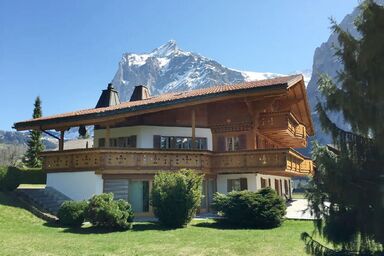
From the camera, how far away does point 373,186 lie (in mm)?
8211

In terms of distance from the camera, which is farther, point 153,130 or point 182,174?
point 153,130

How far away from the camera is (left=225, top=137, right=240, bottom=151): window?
2667 cm

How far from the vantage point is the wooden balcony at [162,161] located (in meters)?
21.5

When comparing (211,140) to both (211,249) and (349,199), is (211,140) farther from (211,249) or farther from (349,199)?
(349,199)

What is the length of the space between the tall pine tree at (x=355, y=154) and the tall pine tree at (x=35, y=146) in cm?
4468

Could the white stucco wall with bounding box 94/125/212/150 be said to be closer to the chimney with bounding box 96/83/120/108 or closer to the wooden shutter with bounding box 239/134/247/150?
the wooden shutter with bounding box 239/134/247/150

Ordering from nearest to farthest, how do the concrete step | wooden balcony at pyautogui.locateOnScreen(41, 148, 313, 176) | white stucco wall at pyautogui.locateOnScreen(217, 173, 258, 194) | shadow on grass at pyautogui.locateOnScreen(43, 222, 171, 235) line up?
shadow on grass at pyautogui.locateOnScreen(43, 222, 171, 235) → the concrete step → wooden balcony at pyautogui.locateOnScreen(41, 148, 313, 176) → white stucco wall at pyautogui.locateOnScreen(217, 173, 258, 194)

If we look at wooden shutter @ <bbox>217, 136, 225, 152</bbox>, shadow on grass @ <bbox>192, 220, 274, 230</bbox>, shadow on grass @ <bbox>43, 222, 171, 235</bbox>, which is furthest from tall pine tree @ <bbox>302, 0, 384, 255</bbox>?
wooden shutter @ <bbox>217, 136, 225, 152</bbox>

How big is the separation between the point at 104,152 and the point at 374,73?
633 inches

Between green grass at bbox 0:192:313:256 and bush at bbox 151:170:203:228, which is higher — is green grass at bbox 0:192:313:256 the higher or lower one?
the lower one

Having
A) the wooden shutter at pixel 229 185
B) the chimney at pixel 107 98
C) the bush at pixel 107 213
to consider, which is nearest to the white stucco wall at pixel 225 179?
the wooden shutter at pixel 229 185

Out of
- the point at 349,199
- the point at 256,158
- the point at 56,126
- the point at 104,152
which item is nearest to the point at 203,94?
the point at 256,158

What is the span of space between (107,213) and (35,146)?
127ft

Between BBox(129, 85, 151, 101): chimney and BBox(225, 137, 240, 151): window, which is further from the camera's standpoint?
BBox(129, 85, 151, 101): chimney
